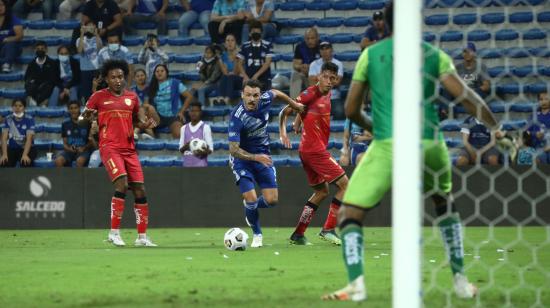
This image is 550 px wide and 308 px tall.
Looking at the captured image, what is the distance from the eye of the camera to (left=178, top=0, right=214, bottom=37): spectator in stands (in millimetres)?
22172

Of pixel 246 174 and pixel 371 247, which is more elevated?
pixel 246 174

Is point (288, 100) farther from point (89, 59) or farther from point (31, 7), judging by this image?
point (31, 7)

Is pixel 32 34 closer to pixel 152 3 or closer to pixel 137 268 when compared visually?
pixel 152 3

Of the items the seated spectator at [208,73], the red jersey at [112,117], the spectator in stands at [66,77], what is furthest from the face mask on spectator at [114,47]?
the red jersey at [112,117]

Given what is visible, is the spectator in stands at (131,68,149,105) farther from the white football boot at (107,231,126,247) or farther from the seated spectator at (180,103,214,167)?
the white football boot at (107,231,126,247)

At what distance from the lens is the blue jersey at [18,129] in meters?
19.7

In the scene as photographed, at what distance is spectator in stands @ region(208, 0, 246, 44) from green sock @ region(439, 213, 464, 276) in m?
14.2

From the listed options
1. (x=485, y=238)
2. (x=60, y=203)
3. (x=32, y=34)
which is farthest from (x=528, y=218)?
(x=32, y=34)

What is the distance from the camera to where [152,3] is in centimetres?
2273

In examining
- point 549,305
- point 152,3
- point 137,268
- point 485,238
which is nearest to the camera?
point 549,305

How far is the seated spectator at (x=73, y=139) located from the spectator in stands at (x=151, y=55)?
1.78m

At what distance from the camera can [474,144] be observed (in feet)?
57.2

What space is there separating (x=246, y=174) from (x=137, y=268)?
3.53 meters

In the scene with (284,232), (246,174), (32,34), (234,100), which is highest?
(32,34)
